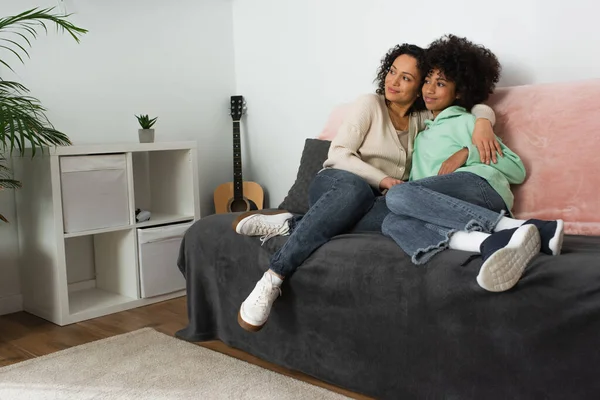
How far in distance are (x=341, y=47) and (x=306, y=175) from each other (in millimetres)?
888

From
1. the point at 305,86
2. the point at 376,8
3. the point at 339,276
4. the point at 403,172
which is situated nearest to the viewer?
the point at 339,276

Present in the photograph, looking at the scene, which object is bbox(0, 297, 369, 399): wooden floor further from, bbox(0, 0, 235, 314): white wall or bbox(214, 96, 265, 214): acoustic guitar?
bbox(214, 96, 265, 214): acoustic guitar

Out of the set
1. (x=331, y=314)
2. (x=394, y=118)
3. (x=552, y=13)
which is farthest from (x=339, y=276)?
(x=552, y=13)

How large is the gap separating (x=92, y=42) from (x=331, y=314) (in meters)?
1.94

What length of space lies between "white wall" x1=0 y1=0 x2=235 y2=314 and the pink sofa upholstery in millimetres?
1860

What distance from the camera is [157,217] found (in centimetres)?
304

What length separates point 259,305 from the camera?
186 cm

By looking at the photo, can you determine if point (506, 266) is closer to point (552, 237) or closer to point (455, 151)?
point (552, 237)

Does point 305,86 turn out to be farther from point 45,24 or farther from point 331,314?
point 331,314

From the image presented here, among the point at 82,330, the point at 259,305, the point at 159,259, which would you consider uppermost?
the point at 259,305

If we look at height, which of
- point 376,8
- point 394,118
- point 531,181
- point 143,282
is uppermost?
point 376,8

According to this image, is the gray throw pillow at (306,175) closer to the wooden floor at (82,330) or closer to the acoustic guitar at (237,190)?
the wooden floor at (82,330)

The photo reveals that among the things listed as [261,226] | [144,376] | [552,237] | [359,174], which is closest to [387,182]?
[359,174]

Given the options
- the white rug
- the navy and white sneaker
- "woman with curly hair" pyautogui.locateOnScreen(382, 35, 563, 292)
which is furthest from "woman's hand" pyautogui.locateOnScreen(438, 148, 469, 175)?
the white rug
